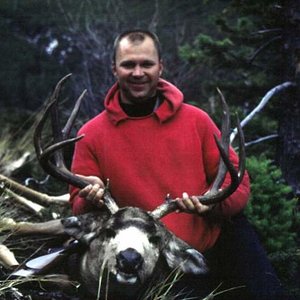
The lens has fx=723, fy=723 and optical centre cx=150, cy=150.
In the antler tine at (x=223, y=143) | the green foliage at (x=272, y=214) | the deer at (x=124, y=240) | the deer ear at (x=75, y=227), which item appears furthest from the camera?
the green foliage at (x=272, y=214)

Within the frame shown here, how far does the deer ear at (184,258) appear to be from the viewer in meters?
4.41

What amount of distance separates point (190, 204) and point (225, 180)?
1.51 ft

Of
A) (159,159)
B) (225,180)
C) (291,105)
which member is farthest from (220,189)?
(291,105)

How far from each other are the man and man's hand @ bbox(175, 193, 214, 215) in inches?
11.4

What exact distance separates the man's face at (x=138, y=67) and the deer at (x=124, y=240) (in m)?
0.54

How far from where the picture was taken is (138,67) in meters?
4.94

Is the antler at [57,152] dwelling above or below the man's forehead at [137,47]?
below

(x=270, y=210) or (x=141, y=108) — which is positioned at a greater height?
(x=141, y=108)

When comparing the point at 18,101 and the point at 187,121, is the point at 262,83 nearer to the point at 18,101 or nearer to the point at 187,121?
the point at 187,121

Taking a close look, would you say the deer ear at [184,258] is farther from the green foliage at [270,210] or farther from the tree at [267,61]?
the tree at [267,61]

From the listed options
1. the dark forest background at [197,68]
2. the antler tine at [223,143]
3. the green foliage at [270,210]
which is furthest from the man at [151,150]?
the green foliage at [270,210]

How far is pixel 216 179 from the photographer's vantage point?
467 centimetres

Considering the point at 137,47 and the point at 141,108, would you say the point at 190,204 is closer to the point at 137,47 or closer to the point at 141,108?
the point at 141,108

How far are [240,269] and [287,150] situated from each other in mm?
2952
